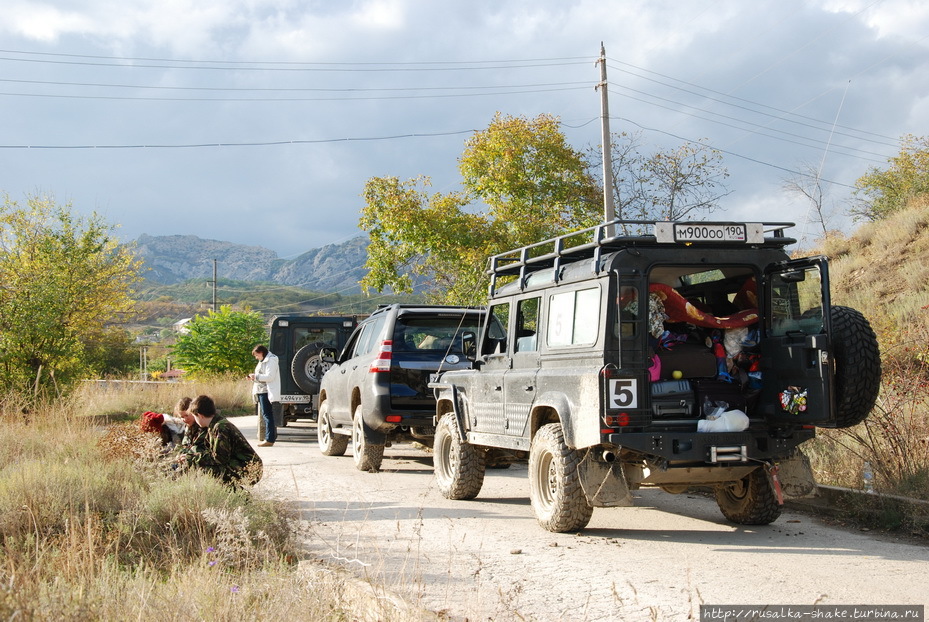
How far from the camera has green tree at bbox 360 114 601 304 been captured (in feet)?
71.8

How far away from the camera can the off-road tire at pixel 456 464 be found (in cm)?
1015

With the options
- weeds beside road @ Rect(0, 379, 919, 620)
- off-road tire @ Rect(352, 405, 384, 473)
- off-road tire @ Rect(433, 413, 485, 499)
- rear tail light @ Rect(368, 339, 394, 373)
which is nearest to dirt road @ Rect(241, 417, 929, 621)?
weeds beside road @ Rect(0, 379, 919, 620)

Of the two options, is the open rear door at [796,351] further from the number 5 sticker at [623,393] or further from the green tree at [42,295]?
the green tree at [42,295]

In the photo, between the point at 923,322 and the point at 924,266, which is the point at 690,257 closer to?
the point at 923,322

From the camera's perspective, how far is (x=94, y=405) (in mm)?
24062

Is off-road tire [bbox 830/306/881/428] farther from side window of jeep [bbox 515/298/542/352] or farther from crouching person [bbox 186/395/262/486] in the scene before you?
crouching person [bbox 186/395/262/486]

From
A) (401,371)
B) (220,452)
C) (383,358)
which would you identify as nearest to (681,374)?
(220,452)

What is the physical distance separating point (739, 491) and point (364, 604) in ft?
16.1

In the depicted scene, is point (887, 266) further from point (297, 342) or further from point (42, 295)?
point (42, 295)

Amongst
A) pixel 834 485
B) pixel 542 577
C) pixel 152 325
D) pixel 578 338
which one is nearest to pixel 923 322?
pixel 834 485

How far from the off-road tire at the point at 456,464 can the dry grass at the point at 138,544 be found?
286 cm

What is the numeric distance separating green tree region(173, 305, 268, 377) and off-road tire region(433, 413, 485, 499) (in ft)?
82.4

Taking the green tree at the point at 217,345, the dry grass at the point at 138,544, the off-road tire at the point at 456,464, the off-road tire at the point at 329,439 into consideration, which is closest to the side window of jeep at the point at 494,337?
the off-road tire at the point at 456,464

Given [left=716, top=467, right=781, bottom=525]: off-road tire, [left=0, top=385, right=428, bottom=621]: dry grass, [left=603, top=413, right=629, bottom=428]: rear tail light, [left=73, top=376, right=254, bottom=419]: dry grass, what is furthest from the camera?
[left=73, top=376, right=254, bottom=419]: dry grass
